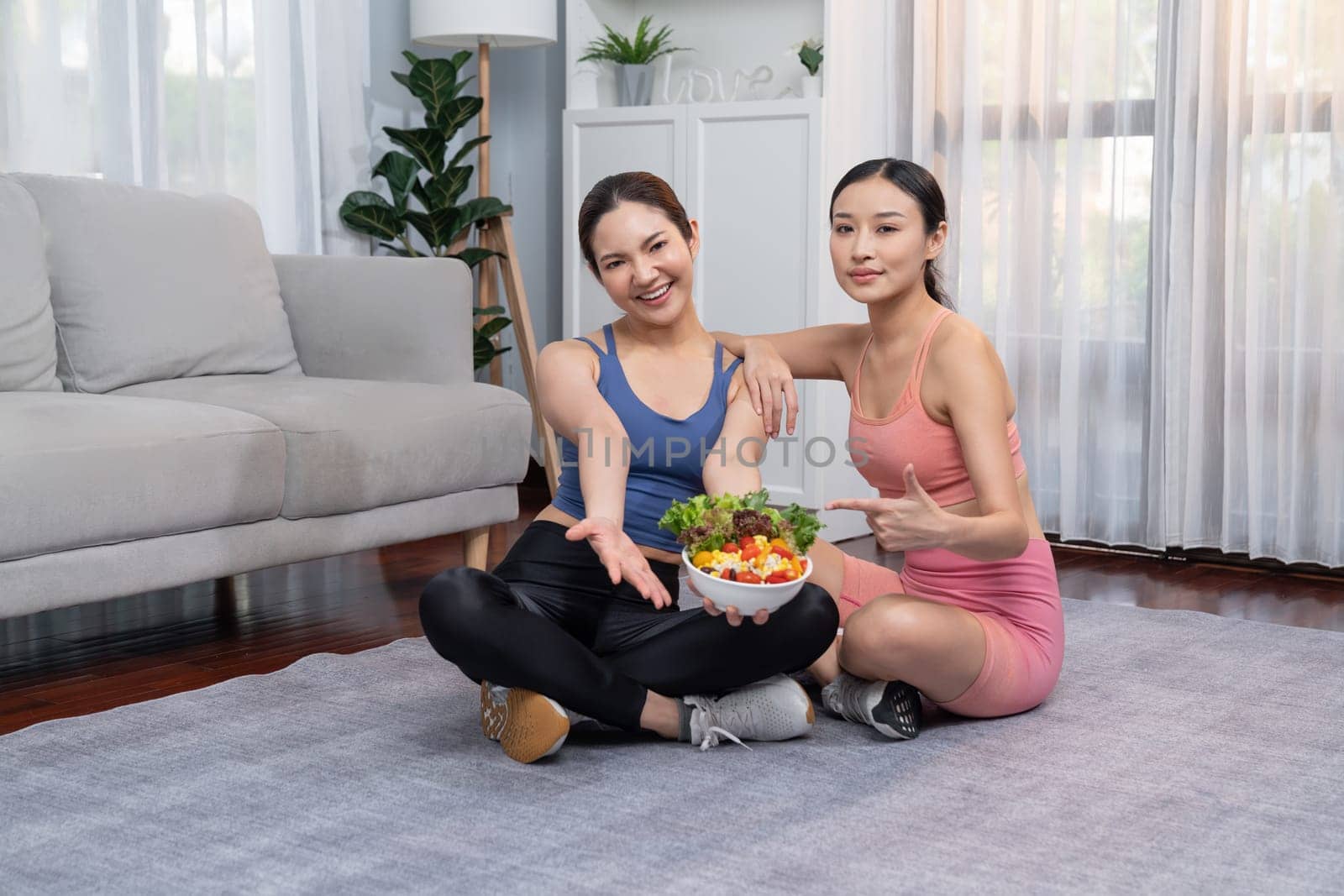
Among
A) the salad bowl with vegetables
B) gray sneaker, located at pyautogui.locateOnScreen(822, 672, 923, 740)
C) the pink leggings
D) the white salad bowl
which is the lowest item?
gray sneaker, located at pyautogui.locateOnScreen(822, 672, 923, 740)

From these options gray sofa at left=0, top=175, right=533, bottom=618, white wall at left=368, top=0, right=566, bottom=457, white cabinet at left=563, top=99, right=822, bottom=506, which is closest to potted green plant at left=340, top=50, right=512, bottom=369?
white cabinet at left=563, top=99, right=822, bottom=506

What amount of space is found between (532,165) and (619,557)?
3374 millimetres

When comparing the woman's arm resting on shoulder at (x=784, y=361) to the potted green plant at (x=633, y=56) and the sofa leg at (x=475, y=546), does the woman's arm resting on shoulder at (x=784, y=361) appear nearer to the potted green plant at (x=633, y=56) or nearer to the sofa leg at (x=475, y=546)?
the sofa leg at (x=475, y=546)

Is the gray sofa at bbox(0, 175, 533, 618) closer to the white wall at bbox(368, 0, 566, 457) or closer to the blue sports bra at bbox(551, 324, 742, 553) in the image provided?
the blue sports bra at bbox(551, 324, 742, 553)

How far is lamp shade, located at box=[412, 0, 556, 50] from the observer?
3992mm

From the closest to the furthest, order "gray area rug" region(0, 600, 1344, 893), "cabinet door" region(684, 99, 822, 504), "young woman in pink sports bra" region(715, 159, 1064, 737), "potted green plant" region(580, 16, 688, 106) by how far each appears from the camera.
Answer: "gray area rug" region(0, 600, 1344, 893) < "young woman in pink sports bra" region(715, 159, 1064, 737) < "cabinet door" region(684, 99, 822, 504) < "potted green plant" region(580, 16, 688, 106)

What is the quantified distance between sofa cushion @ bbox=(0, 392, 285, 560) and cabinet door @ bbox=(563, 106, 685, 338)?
5.97 feet

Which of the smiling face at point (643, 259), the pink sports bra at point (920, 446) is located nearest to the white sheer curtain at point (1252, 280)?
the pink sports bra at point (920, 446)

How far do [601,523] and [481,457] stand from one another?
1175 millimetres

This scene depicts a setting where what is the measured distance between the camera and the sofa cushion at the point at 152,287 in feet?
9.11

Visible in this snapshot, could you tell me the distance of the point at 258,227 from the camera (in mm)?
3230

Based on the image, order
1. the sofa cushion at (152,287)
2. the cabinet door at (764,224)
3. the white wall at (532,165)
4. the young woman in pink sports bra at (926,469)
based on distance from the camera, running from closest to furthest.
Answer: the young woman in pink sports bra at (926,469)
the sofa cushion at (152,287)
the cabinet door at (764,224)
the white wall at (532,165)

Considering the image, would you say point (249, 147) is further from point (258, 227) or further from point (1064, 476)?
point (1064, 476)

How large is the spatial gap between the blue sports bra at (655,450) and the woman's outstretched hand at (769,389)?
5cm
